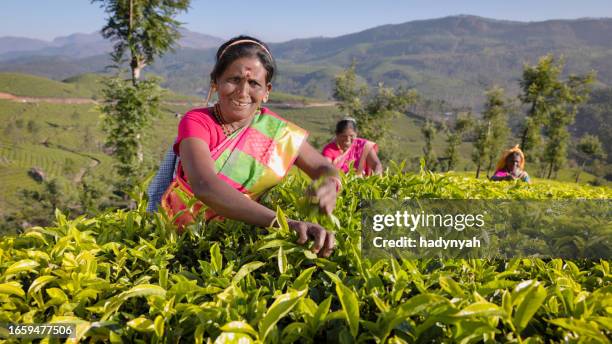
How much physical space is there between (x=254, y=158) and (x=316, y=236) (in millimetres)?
1078

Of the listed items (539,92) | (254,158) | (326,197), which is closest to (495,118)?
(539,92)

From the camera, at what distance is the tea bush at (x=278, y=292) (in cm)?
105

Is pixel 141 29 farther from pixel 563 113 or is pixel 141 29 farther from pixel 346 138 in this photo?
pixel 563 113

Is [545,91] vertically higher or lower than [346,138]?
higher

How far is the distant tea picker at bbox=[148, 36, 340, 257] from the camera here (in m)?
2.18

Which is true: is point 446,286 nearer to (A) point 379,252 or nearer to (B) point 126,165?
(A) point 379,252

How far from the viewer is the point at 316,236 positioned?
1.47 m

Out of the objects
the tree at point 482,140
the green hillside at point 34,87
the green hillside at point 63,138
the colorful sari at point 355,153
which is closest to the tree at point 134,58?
the colorful sari at point 355,153

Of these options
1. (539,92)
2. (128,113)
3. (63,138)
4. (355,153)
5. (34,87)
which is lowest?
(63,138)

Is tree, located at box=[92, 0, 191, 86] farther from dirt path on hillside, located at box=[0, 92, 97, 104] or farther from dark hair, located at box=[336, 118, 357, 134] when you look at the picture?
dirt path on hillside, located at box=[0, 92, 97, 104]

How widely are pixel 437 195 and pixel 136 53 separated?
1613cm

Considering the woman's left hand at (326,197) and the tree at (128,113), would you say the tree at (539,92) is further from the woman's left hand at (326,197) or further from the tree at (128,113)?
the woman's left hand at (326,197)

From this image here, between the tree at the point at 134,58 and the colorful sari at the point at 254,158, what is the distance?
577 inches

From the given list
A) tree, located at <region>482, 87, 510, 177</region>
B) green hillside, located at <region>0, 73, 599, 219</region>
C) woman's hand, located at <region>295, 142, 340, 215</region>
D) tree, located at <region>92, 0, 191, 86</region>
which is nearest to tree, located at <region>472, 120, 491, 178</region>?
tree, located at <region>482, 87, 510, 177</region>
